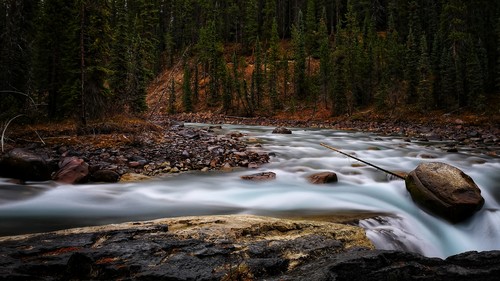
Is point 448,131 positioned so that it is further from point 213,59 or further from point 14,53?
point 213,59

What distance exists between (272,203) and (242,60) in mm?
55971

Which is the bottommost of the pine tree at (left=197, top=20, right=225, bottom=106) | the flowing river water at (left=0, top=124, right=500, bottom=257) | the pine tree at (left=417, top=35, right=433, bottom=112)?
the flowing river water at (left=0, top=124, right=500, bottom=257)

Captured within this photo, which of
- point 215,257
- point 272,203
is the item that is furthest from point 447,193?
point 215,257

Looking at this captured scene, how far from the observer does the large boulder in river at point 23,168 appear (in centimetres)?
856

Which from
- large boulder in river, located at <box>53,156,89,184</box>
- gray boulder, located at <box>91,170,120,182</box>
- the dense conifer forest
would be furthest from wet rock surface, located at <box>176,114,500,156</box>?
large boulder in river, located at <box>53,156,89,184</box>

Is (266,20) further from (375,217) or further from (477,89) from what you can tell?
(375,217)

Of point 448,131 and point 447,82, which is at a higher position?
point 447,82

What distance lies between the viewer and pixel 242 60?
6097 cm

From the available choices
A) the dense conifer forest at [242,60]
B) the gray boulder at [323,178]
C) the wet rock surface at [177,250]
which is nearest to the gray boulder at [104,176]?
the dense conifer forest at [242,60]

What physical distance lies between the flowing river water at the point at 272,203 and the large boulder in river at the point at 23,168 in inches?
16.2

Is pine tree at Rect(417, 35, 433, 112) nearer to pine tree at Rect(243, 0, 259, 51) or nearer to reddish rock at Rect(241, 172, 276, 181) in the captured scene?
reddish rock at Rect(241, 172, 276, 181)

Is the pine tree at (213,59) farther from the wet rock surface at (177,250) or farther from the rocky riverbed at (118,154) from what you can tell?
the wet rock surface at (177,250)

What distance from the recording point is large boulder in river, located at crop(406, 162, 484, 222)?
22.0 ft

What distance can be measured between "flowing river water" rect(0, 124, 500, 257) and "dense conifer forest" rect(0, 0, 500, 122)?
199 inches
